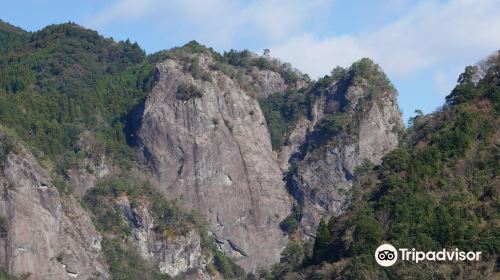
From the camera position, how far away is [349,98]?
493 feet

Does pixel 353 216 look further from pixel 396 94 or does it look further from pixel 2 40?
pixel 2 40

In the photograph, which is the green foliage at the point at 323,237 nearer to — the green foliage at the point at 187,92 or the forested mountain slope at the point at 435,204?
the forested mountain slope at the point at 435,204

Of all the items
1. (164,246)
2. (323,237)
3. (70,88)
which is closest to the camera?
(323,237)

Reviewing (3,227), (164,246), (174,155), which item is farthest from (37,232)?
(174,155)

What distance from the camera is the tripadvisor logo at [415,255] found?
246ft

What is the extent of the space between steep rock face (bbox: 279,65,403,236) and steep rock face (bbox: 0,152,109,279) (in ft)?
105

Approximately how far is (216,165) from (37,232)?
30.1 meters

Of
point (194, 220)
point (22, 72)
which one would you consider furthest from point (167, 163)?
point (22, 72)

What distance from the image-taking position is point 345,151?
5792 inches

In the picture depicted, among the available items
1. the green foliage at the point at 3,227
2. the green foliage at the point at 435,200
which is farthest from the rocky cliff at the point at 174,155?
the green foliage at the point at 435,200

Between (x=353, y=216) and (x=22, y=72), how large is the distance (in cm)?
7042

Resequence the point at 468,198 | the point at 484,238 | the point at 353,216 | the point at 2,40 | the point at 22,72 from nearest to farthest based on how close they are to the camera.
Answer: the point at 484,238 < the point at 468,198 < the point at 353,216 < the point at 22,72 < the point at 2,40

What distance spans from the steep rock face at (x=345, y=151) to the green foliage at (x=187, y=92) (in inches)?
552

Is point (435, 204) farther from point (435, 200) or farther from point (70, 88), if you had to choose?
point (70, 88)
